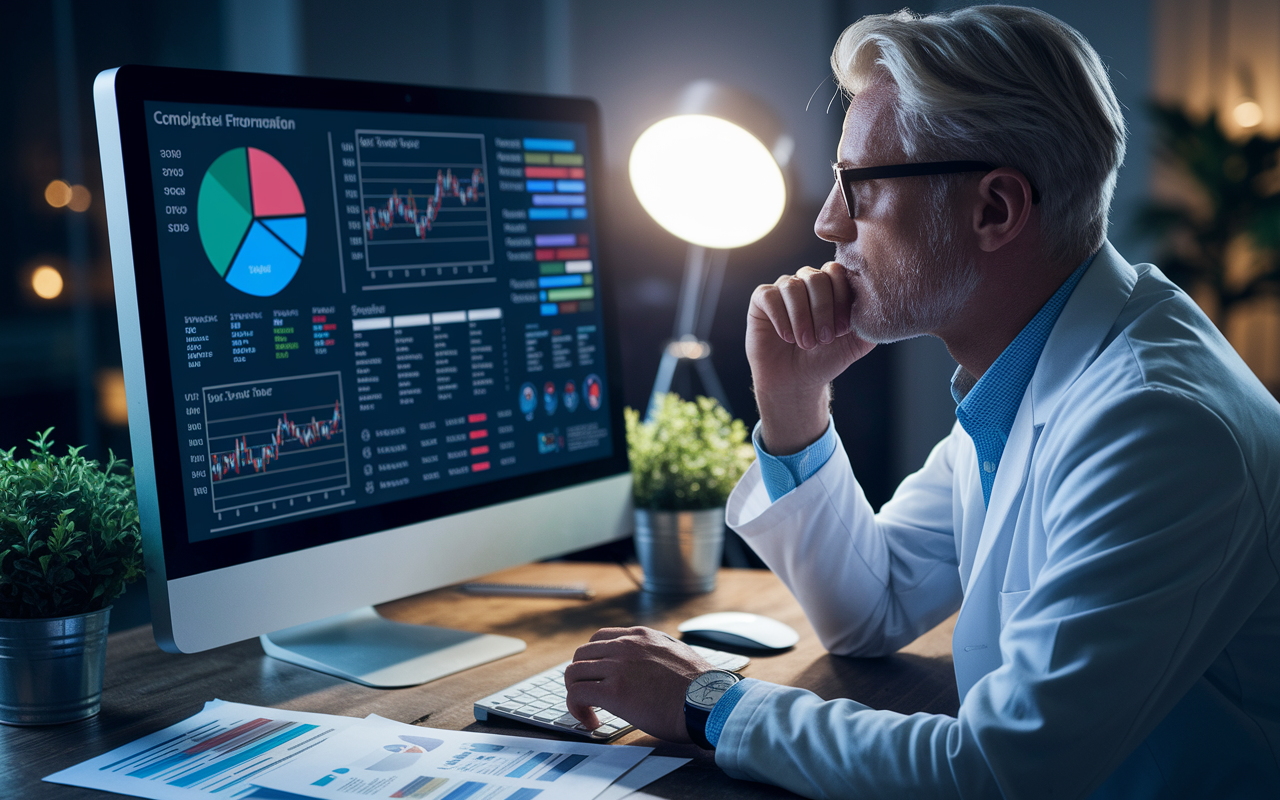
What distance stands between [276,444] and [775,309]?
597 millimetres

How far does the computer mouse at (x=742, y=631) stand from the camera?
117 centimetres

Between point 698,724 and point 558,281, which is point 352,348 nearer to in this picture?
point 558,281

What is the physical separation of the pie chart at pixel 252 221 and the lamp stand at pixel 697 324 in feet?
2.23

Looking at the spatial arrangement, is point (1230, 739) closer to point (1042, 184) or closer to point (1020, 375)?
point (1020, 375)

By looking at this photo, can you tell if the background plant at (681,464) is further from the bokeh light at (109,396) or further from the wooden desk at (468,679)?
the bokeh light at (109,396)

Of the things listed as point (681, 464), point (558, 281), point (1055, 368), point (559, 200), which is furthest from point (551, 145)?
point (1055, 368)

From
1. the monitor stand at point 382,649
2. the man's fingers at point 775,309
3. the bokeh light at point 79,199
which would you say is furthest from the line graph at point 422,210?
the bokeh light at point 79,199

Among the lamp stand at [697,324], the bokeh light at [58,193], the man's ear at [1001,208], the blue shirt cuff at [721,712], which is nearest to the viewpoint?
the blue shirt cuff at [721,712]

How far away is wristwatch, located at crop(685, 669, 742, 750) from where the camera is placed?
867mm

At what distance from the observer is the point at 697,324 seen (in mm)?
2318

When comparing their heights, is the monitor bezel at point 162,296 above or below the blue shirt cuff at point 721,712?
above

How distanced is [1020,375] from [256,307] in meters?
0.80

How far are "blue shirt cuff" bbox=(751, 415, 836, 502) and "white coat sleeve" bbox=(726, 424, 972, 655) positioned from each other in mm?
13

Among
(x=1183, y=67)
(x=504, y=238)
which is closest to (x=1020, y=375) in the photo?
(x=504, y=238)
